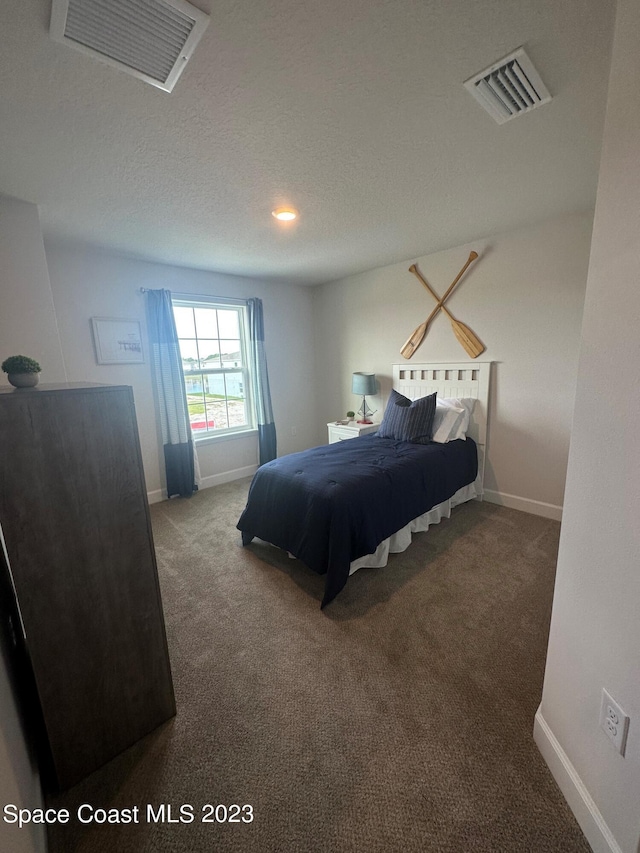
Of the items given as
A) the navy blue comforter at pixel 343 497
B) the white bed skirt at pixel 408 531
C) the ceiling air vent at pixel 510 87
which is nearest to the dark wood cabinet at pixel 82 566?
the navy blue comforter at pixel 343 497

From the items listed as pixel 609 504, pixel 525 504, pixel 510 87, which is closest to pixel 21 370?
pixel 609 504

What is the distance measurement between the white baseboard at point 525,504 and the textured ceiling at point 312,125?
2331mm

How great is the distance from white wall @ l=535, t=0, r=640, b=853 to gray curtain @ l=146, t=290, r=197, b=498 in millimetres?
3412

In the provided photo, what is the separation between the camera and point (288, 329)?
4504 millimetres

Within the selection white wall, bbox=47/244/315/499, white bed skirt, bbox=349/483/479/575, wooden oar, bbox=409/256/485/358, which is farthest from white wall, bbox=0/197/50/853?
wooden oar, bbox=409/256/485/358

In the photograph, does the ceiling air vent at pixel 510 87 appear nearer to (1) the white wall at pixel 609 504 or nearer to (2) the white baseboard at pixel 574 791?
(1) the white wall at pixel 609 504

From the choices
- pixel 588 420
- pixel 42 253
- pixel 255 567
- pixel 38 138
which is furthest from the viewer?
pixel 255 567

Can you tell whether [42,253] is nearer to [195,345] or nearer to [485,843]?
[195,345]

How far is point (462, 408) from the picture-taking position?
309cm

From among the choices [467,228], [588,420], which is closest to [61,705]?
[588,420]

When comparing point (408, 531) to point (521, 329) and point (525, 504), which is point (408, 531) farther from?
point (521, 329)

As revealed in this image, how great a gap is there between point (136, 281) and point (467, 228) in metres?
3.06

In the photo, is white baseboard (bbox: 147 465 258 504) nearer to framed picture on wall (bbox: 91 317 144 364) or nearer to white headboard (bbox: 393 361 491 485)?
framed picture on wall (bbox: 91 317 144 364)

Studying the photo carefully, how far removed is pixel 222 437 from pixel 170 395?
2.65ft
